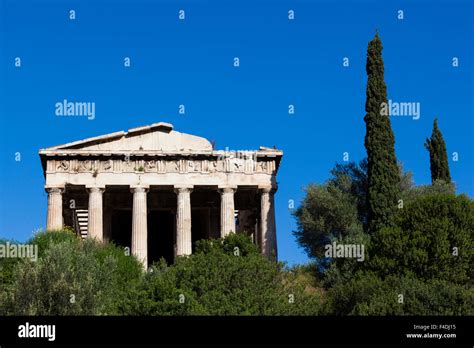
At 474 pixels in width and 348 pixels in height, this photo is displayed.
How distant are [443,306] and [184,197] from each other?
21.4 meters

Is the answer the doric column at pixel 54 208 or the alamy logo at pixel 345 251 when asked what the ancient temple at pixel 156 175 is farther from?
the alamy logo at pixel 345 251

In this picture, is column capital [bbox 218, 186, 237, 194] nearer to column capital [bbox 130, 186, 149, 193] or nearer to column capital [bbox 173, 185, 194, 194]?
column capital [bbox 173, 185, 194, 194]

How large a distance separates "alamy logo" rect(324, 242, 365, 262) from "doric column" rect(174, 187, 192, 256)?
778 centimetres

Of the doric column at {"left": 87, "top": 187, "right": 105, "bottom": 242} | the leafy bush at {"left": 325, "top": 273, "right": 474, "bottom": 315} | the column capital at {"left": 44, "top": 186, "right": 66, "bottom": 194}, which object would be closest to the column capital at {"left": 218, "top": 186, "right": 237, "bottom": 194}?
the doric column at {"left": 87, "top": 187, "right": 105, "bottom": 242}

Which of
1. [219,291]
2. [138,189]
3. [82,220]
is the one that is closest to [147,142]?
[138,189]

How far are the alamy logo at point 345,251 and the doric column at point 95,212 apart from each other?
12.5 metres

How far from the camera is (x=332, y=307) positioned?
34.7 metres

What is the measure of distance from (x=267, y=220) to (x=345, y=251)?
27.7 ft

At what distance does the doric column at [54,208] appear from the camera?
48.8 m
